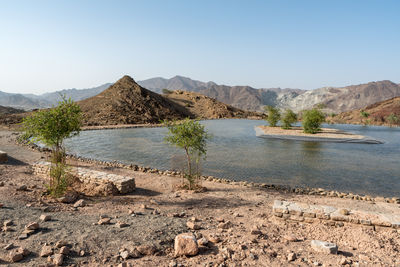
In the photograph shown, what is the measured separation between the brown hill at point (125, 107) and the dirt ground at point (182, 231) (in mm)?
45735

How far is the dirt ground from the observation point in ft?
19.0

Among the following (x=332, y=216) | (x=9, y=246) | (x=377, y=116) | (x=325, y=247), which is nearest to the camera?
(x=9, y=246)

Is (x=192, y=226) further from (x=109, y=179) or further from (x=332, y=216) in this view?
(x=109, y=179)

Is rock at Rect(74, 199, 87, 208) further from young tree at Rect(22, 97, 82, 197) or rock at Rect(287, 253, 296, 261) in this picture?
rock at Rect(287, 253, 296, 261)

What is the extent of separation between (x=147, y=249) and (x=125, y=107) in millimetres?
61300

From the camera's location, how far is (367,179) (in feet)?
51.0

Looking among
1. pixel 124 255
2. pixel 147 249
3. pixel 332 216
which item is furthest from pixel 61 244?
pixel 332 216

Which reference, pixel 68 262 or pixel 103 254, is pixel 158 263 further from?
pixel 68 262

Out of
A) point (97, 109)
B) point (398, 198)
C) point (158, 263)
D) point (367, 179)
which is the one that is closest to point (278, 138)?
point (367, 179)

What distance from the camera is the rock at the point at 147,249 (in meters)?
5.93

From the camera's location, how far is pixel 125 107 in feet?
208

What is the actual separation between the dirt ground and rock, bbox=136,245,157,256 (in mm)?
28

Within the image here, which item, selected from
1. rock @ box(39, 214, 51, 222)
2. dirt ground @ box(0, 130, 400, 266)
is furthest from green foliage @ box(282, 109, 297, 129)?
rock @ box(39, 214, 51, 222)

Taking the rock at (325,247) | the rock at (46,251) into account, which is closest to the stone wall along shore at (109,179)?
the rock at (46,251)
